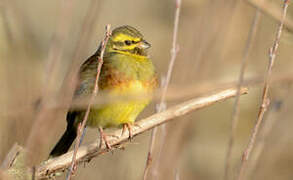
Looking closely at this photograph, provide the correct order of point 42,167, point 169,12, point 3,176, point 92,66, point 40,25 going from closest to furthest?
point 3,176 < point 42,167 < point 92,66 < point 169,12 < point 40,25

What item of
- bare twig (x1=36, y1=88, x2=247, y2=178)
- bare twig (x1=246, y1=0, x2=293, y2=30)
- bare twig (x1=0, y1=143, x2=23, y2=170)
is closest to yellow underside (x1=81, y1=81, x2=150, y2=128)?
bare twig (x1=36, y1=88, x2=247, y2=178)

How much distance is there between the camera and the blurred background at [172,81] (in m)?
2.60

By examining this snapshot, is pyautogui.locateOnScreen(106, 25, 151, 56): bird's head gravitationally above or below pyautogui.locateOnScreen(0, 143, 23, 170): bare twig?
above

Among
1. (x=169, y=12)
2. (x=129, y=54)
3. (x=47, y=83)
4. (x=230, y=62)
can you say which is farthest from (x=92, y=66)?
(x=169, y=12)

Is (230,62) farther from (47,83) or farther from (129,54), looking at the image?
(47,83)

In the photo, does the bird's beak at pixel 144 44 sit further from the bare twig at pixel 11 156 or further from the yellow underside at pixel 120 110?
the bare twig at pixel 11 156

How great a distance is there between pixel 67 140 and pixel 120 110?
0.65 m

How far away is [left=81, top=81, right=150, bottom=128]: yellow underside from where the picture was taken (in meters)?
3.81

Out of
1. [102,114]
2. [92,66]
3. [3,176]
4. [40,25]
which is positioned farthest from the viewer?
[40,25]

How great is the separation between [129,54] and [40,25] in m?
6.36

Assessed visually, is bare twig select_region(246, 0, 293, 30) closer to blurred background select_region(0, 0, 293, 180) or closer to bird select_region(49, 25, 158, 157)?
blurred background select_region(0, 0, 293, 180)

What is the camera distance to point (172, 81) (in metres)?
4.77

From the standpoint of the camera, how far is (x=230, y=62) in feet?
24.2

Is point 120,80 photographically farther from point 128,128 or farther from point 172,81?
point 172,81
